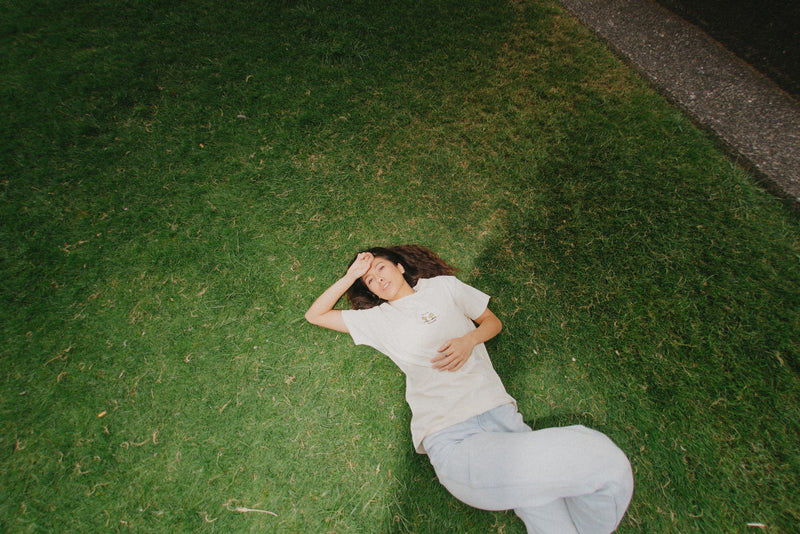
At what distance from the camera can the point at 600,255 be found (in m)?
3.11

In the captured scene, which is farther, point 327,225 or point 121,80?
point 121,80

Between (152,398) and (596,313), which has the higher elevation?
(596,313)

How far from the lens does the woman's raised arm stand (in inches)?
107

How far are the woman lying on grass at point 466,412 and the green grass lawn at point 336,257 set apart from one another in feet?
1.28

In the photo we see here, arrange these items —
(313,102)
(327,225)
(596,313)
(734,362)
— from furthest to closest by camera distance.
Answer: (313,102)
(327,225)
(596,313)
(734,362)

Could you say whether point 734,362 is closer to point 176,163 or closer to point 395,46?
point 395,46

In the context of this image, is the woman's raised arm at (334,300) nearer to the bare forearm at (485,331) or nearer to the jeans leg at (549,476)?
the bare forearm at (485,331)

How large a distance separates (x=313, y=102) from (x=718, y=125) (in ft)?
13.2

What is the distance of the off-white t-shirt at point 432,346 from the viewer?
2.37m

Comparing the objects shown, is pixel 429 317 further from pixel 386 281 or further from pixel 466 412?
pixel 466 412

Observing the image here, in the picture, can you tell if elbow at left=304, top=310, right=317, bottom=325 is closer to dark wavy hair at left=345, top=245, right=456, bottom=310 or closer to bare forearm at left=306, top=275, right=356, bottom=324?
bare forearm at left=306, top=275, right=356, bottom=324

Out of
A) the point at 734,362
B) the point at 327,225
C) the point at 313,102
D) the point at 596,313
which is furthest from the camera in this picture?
the point at 313,102

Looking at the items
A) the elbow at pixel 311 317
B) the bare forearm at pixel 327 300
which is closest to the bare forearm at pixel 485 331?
the bare forearm at pixel 327 300

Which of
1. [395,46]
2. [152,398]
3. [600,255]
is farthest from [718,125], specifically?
[152,398]
